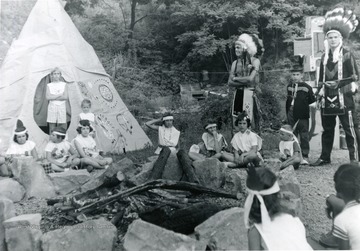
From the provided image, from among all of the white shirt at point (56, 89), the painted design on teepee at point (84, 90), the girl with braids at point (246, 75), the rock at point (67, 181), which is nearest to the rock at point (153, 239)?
the rock at point (67, 181)

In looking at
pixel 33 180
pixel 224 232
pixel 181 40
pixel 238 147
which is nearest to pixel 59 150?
pixel 33 180

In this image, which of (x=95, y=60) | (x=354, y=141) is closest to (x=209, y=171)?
(x=354, y=141)

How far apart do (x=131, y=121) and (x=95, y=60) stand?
1.15 meters

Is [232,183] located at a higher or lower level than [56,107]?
lower

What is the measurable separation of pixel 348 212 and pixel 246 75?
3.08 metres

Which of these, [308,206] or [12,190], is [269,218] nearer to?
[308,206]

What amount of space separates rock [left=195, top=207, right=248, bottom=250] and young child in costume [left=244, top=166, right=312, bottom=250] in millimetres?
676

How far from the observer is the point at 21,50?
21.5 feet

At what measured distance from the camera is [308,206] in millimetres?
3504

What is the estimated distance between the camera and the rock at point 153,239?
99.7 inches

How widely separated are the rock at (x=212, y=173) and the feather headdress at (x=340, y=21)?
7.11 feet

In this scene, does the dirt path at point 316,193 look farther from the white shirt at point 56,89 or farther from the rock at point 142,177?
the white shirt at point 56,89

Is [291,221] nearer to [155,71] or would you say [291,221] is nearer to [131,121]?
[131,121]

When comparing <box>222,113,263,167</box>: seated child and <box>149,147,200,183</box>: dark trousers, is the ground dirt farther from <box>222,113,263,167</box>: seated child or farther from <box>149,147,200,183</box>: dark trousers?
<box>222,113,263,167</box>: seated child
